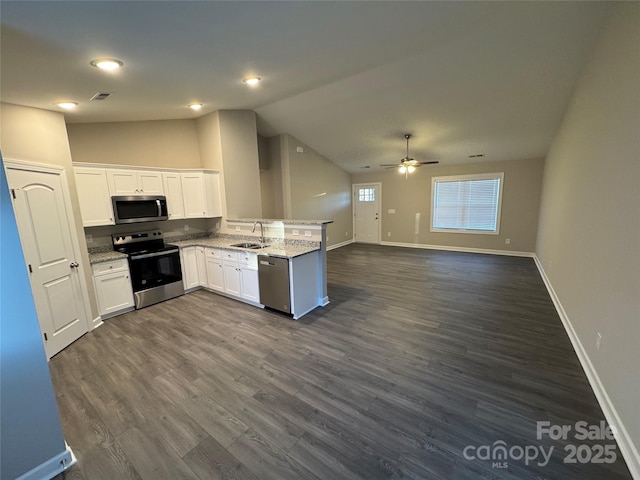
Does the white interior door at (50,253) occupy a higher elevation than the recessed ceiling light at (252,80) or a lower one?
lower

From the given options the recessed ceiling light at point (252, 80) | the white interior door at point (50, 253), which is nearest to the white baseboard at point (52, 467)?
the white interior door at point (50, 253)

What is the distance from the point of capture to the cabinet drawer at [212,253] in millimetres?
4234

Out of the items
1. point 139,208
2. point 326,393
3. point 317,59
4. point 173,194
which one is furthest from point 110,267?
point 317,59

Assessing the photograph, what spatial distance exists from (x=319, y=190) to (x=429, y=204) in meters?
3.26

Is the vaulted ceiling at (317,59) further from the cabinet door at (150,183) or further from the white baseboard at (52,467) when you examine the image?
the white baseboard at (52,467)

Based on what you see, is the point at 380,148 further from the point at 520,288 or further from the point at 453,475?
the point at 453,475

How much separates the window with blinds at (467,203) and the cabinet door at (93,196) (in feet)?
24.2

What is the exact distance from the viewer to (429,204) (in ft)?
25.2

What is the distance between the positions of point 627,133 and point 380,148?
185 inches

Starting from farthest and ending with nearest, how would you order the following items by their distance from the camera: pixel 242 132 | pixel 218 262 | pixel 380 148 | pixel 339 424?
pixel 380 148, pixel 242 132, pixel 218 262, pixel 339 424

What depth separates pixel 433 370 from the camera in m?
2.43

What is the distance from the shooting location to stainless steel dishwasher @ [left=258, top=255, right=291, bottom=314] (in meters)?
3.44

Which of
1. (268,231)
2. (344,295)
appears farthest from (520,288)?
(268,231)

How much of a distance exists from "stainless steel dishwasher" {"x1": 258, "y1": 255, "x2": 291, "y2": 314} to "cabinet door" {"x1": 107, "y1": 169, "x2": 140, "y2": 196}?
220 cm
